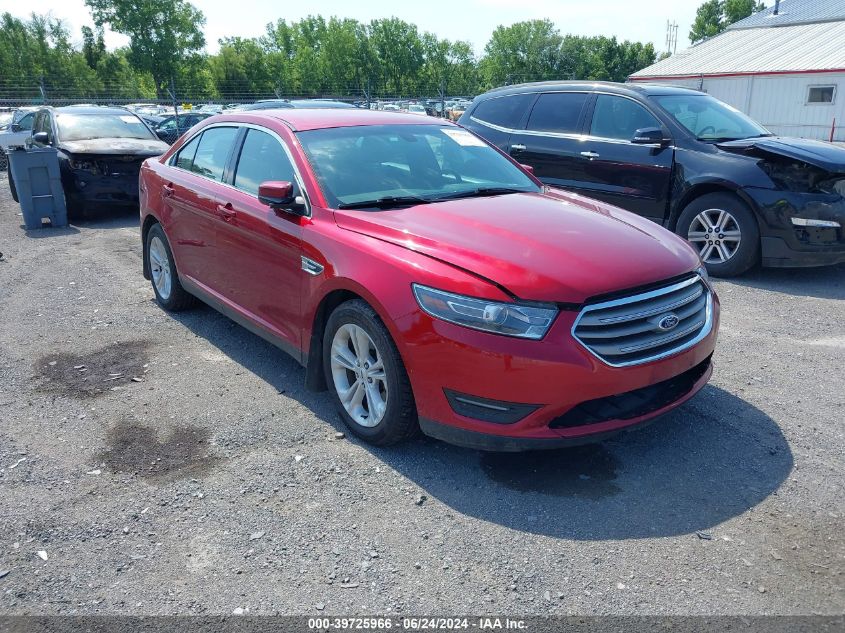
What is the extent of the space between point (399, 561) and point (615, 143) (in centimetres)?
593

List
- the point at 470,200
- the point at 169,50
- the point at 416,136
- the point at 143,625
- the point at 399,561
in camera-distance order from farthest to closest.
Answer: the point at 169,50
the point at 416,136
the point at 470,200
the point at 399,561
the point at 143,625

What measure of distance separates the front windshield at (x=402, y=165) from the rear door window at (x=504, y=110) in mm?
3754

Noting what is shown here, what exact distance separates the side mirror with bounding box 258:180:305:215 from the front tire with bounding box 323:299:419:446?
2.43ft

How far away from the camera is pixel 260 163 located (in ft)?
15.4

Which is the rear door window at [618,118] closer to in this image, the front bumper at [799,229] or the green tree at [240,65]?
the front bumper at [799,229]

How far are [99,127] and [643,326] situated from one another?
1055 cm

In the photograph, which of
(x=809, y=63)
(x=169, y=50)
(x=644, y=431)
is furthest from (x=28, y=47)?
(x=644, y=431)

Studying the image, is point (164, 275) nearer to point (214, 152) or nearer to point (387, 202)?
point (214, 152)

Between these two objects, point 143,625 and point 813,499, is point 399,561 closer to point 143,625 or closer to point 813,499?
point 143,625

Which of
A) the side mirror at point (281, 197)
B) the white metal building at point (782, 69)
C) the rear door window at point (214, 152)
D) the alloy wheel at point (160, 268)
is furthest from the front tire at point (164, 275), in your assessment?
the white metal building at point (782, 69)

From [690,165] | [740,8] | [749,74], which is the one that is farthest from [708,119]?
[740,8]

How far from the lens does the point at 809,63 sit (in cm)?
3109

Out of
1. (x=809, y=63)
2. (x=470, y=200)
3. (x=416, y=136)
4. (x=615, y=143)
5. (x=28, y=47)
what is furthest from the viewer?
(x=28, y=47)

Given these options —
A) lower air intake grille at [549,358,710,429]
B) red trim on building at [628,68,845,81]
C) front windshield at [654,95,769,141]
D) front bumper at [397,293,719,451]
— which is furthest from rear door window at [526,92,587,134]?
red trim on building at [628,68,845,81]
